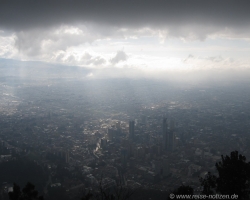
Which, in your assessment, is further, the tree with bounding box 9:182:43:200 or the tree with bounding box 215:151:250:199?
the tree with bounding box 215:151:250:199

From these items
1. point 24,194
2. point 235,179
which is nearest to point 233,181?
point 235,179

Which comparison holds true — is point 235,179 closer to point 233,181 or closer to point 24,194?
point 233,181

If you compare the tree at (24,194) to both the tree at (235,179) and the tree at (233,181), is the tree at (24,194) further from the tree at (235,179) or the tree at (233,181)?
the tree at (235,179)

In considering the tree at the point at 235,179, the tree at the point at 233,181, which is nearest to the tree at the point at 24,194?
the tree at the point at 233,181

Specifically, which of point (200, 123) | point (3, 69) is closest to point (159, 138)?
point (200, 123)

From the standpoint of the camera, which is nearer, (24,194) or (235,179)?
(24,194)

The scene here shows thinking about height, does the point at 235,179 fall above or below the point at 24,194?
above

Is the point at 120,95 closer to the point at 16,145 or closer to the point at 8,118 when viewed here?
the point at 8,118

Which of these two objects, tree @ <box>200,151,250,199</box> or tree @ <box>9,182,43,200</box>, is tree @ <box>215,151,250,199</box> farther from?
tree @ <box>9,182,43,200</box>

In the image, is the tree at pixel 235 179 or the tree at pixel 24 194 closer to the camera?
the tree at pixel 24 194

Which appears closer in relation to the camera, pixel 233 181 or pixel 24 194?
pixel 24 194

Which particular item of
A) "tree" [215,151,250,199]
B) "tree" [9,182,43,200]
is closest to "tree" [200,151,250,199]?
"tree" [215,151,250,199]
